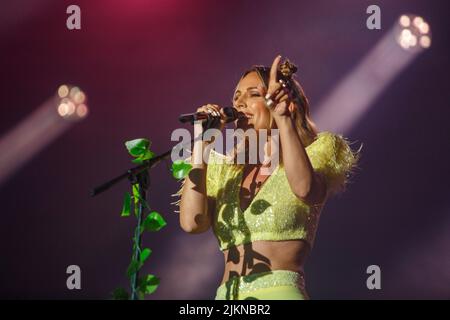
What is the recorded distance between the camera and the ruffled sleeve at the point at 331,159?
2.08 metres

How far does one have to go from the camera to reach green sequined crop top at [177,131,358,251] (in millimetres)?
2016

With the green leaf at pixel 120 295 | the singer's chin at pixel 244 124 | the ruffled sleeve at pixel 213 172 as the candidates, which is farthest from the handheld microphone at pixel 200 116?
the green leaf at pixel 120 295

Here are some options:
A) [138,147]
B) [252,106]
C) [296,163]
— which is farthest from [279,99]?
[138,147]

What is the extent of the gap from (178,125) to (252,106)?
5.19ft

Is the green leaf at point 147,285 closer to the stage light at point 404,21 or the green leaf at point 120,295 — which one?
the green leaf at point 120,295

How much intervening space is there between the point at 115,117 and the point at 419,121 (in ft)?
5.91

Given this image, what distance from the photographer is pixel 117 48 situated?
3787 mm

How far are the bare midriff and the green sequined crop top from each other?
20 mm

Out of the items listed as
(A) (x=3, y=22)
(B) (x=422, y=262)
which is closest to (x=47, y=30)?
(A) (x=3, y=22)

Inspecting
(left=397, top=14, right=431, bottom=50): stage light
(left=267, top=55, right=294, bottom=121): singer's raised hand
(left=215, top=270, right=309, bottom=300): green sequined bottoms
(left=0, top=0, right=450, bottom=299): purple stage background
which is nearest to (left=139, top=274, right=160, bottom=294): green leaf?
(left=215, top=270, right=309, bottom=300): green sequined bottoms

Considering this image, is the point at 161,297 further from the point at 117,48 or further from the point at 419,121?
the point at 419,121

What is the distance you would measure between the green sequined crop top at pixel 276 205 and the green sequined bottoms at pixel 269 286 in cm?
11

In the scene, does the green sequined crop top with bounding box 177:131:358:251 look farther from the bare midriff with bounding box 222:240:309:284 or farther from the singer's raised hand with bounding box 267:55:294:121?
the singer's raised hand with bounding box 267:55:294:121

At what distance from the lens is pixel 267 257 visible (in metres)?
1.99
